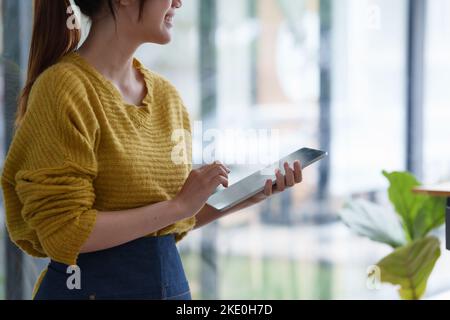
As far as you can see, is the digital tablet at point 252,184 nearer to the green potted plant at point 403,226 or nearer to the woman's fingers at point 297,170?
the woman's fingers at point 297,170

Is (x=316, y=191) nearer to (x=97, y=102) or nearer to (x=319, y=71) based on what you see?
(x=319, y=71)

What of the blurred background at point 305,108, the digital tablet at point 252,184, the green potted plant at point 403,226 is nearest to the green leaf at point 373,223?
the green potted plant at point 403,226

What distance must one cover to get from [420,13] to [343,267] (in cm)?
128

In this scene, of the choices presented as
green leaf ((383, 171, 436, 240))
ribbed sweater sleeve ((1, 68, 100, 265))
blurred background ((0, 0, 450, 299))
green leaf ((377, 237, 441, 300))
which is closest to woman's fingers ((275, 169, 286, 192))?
ribbed sweater sleeve ((1, 68, 100, 265))

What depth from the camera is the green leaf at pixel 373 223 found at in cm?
262

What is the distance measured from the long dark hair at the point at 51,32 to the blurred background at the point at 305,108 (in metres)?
0.85

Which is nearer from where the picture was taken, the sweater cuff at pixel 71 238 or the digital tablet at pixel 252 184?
the sweater cuff at pixel 71 238

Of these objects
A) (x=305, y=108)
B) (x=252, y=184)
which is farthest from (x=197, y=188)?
(x=305, y=108)

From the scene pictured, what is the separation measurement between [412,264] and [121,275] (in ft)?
4.91

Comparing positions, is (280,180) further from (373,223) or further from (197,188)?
(373,223)

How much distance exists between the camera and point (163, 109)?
132 centimetres

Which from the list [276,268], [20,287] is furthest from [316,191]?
[20,287]

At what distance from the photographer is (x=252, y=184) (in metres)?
1.29

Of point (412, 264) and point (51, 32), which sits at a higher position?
point (51, 32)
